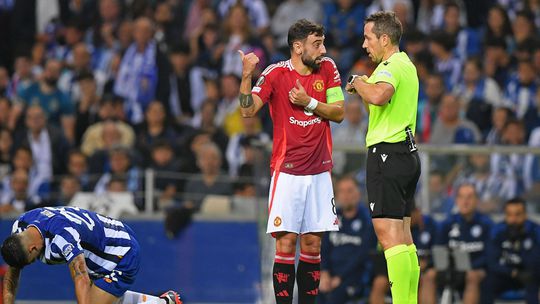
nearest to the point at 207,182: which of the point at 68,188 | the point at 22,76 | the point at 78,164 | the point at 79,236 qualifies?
the point at 68,188

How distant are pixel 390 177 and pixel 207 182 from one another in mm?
7332

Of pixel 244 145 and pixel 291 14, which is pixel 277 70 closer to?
pixel 244 145

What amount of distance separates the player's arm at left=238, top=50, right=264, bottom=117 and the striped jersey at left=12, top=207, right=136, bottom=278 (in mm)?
1619

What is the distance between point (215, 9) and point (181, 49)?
5.11ft

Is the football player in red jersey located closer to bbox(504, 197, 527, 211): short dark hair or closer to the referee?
the referee

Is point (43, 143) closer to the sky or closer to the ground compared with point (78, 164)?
closer to the sky

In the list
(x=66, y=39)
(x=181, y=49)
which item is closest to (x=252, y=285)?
(x=181, y=49)

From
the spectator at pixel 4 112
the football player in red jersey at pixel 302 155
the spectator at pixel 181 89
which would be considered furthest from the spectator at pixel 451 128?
the spectator at pixel 4 112

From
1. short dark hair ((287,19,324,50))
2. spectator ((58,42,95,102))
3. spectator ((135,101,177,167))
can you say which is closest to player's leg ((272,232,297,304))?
short dark hair ((287,19,324,50))

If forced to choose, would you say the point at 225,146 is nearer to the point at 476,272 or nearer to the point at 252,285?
the point at 252,285

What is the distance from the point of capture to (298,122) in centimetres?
1209

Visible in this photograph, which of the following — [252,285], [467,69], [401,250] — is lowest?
[252,285]

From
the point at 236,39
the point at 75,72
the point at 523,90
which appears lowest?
the point at 523,90

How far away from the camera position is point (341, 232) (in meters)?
16.6
